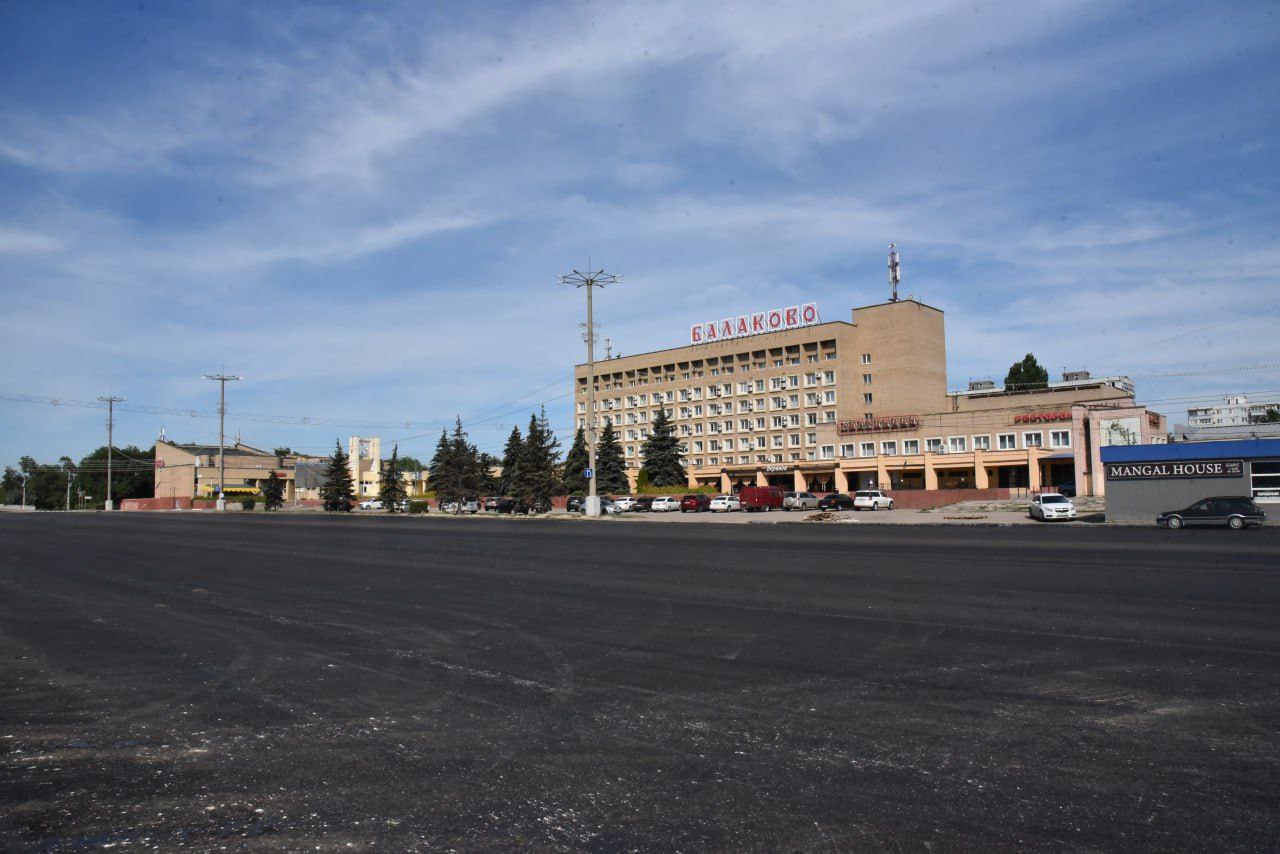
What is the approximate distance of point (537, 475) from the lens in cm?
7000

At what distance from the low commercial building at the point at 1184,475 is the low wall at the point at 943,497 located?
24314 mm

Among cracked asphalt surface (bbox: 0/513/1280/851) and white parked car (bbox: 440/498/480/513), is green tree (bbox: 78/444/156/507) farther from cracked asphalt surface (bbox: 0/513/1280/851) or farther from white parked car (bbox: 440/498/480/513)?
cracked asphalt surface (bbox: 0/513/1280/851)

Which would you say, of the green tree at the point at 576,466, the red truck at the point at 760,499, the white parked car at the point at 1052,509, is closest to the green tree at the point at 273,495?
the green tree at the point at 576,466

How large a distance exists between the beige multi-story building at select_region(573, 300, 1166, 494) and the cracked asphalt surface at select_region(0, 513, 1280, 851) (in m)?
61.7

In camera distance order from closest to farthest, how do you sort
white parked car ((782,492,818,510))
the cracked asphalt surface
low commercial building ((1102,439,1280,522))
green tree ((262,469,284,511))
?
the cracked asphalt surface → low commercial building ((1102,439,1280,522)) → white parked car ((782,492,818,510)) → green tree ((262,469,284,511))

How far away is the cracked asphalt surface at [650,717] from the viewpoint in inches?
193

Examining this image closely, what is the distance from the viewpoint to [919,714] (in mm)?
7195

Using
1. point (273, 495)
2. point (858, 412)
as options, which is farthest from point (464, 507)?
point (858, 412)

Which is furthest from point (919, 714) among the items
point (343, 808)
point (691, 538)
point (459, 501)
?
point (459, 501)

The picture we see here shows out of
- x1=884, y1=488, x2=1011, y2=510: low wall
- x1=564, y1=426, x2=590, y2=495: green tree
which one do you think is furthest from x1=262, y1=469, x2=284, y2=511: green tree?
x1=884, y1=488, x2=1011, y2=510: low wall

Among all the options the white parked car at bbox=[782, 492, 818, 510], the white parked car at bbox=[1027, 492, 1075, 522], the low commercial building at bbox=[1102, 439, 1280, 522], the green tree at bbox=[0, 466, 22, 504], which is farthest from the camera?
the green tree at bbox=[0, 466, 22, 504]

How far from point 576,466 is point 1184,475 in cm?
6547

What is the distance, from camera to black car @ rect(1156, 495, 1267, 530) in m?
36.1

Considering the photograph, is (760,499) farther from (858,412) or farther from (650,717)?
(650,717)
